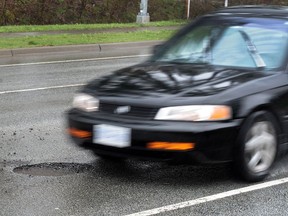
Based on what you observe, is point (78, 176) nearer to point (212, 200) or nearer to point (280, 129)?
point (212, 200)

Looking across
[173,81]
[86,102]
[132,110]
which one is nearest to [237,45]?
[173,81]

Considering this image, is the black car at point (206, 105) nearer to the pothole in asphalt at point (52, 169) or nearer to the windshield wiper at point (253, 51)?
the windshield wiper at point (253, 51)

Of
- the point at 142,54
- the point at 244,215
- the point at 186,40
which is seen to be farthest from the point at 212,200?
the point at 142,54

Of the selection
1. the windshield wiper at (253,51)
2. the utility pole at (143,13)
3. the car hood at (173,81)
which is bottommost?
the utility pole at (143,13)

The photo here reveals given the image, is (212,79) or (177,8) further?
(177,8)

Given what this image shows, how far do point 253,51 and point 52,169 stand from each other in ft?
7.48

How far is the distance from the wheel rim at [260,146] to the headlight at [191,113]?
1.39 ft

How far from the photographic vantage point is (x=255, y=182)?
5219 millimetres

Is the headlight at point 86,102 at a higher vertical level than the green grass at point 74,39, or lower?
higher

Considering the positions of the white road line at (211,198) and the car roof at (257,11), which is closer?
the white road line at (211,198)

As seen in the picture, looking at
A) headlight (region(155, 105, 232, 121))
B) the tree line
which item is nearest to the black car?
headlight (region(155, 105, 232, 121))

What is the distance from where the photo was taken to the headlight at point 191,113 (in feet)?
15.9

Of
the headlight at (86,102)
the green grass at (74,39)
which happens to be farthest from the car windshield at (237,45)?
the green grass at (74,39)

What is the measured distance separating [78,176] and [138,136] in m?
0.90
